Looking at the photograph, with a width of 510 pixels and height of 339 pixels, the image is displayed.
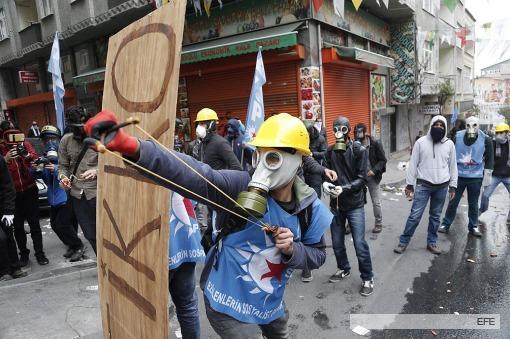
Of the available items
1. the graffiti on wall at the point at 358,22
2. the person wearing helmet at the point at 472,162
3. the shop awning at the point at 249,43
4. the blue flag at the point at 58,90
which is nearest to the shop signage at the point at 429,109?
the graffiti on wall at the point at 358,22

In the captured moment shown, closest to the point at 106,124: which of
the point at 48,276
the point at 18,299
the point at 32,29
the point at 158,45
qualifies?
the point at 158,45

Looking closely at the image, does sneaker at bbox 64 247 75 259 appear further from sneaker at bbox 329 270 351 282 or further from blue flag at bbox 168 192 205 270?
sneaker at bbox 329 270 351 282

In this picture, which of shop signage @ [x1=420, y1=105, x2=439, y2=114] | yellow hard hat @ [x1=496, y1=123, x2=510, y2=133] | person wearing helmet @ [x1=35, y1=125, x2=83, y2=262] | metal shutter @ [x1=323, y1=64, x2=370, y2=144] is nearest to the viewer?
person wearing helmet @ [x1=35, y1=125, x2=83, y2=262]

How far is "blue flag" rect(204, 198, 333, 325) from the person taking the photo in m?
1.89

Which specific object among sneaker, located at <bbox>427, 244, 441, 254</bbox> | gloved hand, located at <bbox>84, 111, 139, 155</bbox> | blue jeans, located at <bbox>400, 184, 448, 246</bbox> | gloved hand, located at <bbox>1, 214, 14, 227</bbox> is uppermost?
gloved hand, located at <bbox>84, 111, 139, 155</bbox>

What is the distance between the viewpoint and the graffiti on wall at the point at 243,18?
389 inches

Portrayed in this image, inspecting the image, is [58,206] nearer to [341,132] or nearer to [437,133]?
[341,132]

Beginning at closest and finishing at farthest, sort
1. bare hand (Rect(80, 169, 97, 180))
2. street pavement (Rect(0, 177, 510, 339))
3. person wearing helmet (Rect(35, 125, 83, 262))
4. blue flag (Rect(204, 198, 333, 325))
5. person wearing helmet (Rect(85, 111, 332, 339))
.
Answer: person wearing helmet (Rect(85, 111, 332, 339)), blue flag (Rect(204, 198, 333, 325)), street pavement (Rect(0, 177, 510, 339)), bare hand (Rect(80, 169, 97, 180)), person wearing helmet (Rect(35, 125, 83, 262))

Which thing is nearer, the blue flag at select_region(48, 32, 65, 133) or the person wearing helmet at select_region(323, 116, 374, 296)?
the person wearing helmet at select_region(323, 116, 374, 296)

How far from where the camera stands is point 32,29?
16.1 metres

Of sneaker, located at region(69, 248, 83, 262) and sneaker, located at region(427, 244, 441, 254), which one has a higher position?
sneaker, located at region(69, 248, 83, 262)

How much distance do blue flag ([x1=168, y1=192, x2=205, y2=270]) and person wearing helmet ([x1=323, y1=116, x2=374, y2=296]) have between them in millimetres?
1633

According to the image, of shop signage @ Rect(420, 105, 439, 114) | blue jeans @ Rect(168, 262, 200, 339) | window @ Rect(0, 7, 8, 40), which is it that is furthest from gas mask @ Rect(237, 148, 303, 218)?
window @ Rect(0, 7, 8, 40)

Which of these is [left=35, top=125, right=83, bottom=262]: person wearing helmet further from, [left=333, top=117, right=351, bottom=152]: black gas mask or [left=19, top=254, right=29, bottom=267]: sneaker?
[left=333, top=117, right=351, bottom=152]: black gas mask
